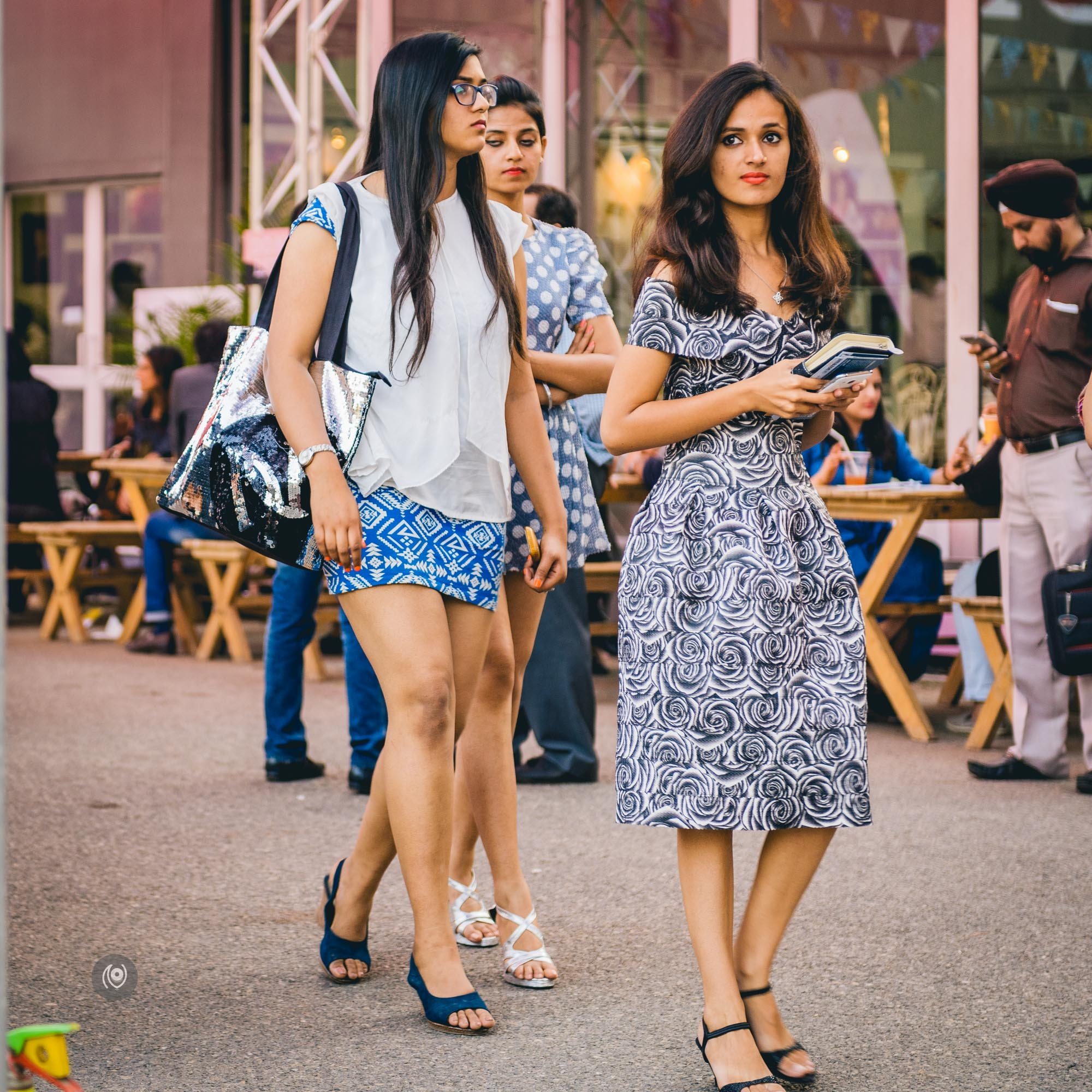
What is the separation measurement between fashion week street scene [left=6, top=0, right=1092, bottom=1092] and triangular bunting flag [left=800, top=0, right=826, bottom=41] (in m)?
3.54

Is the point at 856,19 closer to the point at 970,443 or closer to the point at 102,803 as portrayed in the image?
the point at 970,443

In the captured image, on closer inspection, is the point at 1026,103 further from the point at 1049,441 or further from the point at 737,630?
the point at 737,630

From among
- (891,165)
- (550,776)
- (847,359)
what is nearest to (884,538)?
(550,776)

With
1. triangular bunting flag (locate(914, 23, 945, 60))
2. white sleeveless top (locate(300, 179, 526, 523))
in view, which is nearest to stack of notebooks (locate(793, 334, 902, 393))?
white sleeveless top (locate(300, 179, 526, 523))

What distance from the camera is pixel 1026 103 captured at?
8734 millimetres

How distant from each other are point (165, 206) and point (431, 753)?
11.6 metres

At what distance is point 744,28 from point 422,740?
7.84 m

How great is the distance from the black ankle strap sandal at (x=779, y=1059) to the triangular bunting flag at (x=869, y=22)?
7.69 m

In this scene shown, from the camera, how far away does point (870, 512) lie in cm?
614

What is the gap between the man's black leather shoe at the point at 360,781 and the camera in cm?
514

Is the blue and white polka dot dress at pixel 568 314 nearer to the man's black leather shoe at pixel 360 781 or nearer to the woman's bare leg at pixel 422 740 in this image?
the woman's bare leg at pixel 422 740

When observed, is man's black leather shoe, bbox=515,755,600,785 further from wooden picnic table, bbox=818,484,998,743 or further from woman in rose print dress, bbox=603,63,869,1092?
woman in rose print dress, bbox=603,63,869,1092

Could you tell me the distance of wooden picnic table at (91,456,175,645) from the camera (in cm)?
863

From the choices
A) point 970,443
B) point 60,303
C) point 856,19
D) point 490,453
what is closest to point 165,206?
point 60,303
